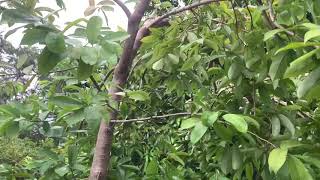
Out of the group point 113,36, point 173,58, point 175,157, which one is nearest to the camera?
point 113,36

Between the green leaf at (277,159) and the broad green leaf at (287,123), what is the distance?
18 centimetres

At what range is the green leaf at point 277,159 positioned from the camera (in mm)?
815

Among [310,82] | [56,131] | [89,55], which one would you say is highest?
[89,55]

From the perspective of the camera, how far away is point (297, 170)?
84 centimetres

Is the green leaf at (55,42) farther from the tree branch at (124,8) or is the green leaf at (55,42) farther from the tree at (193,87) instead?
the tree branch at (124,8)

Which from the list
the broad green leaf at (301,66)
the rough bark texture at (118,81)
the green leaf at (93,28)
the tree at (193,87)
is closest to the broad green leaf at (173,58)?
the tree at (193,87)

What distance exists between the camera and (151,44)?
1.24 metres

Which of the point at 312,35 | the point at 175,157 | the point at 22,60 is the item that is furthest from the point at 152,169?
the point at 312,35

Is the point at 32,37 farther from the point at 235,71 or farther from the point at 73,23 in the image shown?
the point at 235,71

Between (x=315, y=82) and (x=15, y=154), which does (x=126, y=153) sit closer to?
(x=315, y=82)

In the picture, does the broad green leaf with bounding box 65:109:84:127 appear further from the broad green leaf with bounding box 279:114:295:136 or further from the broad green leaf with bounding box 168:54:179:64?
the broad green leaf with bounding box 279:114:295:136

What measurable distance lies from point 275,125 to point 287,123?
30 mm

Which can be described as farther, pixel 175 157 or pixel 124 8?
pixel 175 157

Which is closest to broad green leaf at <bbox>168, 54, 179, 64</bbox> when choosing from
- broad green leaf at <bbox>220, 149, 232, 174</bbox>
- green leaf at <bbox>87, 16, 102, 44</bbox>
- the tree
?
the tree
